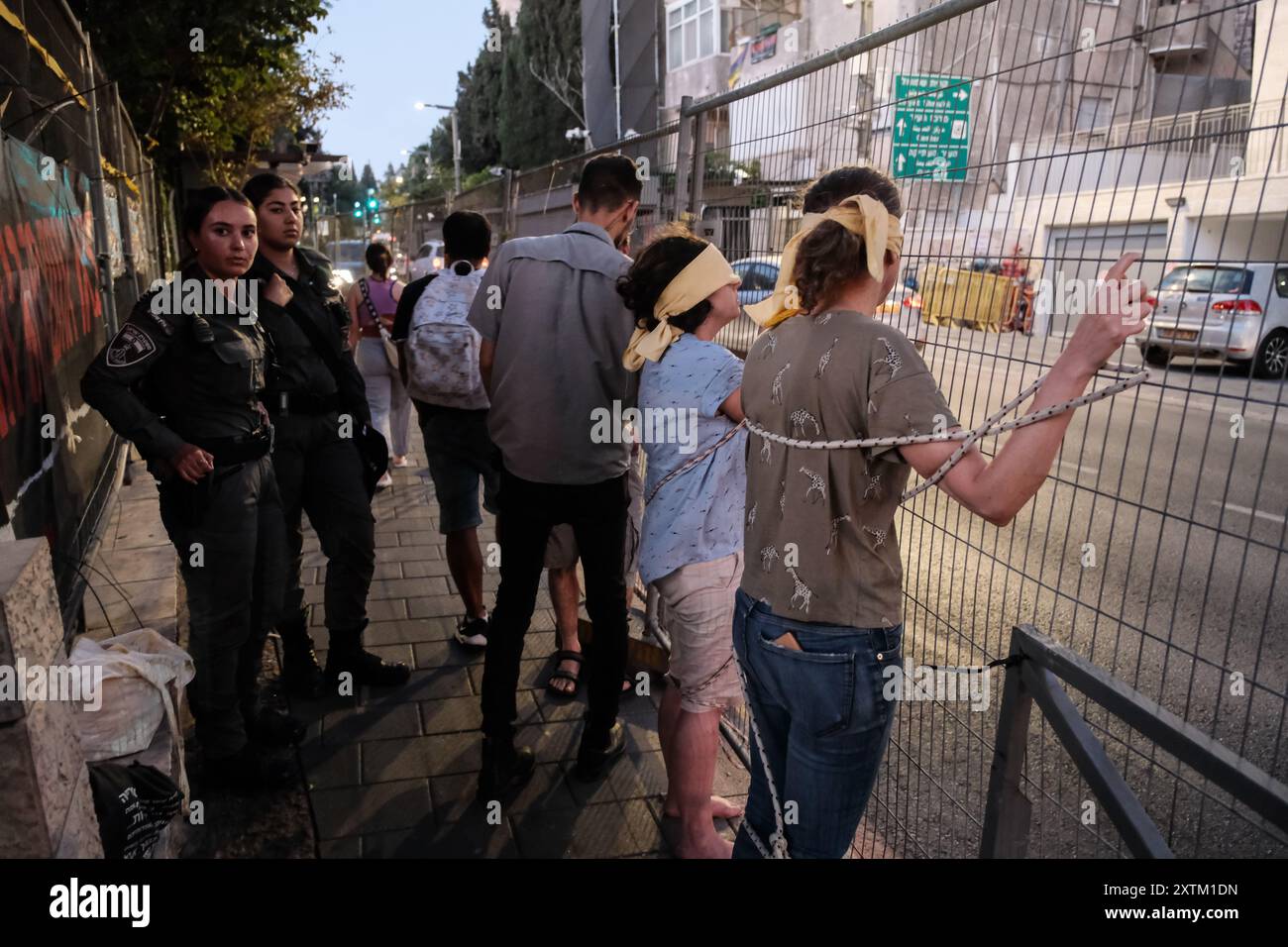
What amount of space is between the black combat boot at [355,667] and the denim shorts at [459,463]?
705 millimetres

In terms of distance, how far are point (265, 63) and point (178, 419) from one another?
10183 mm

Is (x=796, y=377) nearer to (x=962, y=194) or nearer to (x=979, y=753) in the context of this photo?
(x=962, y=194)

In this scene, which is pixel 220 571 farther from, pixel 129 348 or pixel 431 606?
pixel 431 606

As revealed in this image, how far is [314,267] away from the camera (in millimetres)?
4121

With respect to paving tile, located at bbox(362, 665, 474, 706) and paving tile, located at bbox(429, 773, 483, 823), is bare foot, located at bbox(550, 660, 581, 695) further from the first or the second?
paving tile, located at bbox(429, 773, 483, 823)

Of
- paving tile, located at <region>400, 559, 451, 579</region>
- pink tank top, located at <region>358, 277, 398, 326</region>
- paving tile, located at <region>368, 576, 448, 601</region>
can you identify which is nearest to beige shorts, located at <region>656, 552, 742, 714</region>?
paving tile, located at <region>368, 576, 448, 601</region>

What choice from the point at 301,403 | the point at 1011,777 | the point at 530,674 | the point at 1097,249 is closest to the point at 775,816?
the point at 1011,777

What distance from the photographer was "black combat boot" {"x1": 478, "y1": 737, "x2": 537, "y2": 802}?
337 centimetres

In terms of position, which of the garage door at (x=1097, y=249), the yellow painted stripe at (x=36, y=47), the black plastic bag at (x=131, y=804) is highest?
the yellow painted stripe at (x=36, y=47)

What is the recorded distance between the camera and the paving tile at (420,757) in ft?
11.8

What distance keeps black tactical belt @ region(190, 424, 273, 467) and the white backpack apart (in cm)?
119

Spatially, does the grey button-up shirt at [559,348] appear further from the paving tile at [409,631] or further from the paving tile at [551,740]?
the paving tile at [409,631]

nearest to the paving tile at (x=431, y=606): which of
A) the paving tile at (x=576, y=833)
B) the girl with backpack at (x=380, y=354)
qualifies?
the paving tile at (x=576, y=833)
